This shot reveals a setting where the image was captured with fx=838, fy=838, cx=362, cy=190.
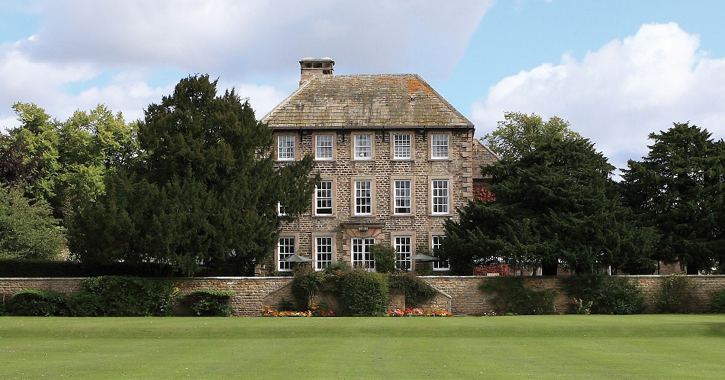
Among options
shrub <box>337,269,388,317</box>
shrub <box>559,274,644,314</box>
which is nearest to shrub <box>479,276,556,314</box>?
shrub <box>559,274,644,314</box>

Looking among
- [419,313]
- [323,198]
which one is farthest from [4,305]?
[323,198]

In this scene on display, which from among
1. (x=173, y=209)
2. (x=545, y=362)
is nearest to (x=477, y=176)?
(x=173, y=209)

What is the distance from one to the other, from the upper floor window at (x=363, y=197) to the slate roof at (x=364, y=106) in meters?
2.87

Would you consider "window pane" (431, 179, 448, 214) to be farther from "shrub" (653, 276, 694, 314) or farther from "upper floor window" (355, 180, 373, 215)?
"shrub" (653, 276, 694, 314)

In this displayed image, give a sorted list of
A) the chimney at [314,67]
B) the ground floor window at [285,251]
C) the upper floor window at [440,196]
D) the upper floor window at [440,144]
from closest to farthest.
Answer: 1. the ground floor window at [285,251]
2. the upper floor window at [440,196]
3. the upper floor window at [440,144]
4. the chimney at [314,67]

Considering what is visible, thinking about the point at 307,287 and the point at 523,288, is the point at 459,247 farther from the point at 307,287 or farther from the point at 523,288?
the point at 307,287

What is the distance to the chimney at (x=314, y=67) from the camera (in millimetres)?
46438

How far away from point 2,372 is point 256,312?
17812 mm

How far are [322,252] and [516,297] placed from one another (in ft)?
39.4

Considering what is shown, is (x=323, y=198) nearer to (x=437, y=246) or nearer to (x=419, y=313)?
(x=437, y=246)

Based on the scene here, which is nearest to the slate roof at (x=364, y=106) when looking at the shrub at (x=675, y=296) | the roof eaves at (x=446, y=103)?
the roof eaves at (x=446, y=103)

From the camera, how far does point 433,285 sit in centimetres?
3331

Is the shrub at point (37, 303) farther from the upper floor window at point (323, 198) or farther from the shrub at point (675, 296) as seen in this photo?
the shrub at point (675, 296)

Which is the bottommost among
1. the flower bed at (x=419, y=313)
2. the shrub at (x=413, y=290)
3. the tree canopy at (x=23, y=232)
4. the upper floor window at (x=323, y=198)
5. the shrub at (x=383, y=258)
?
the flower bed at (x=419, y=313)
